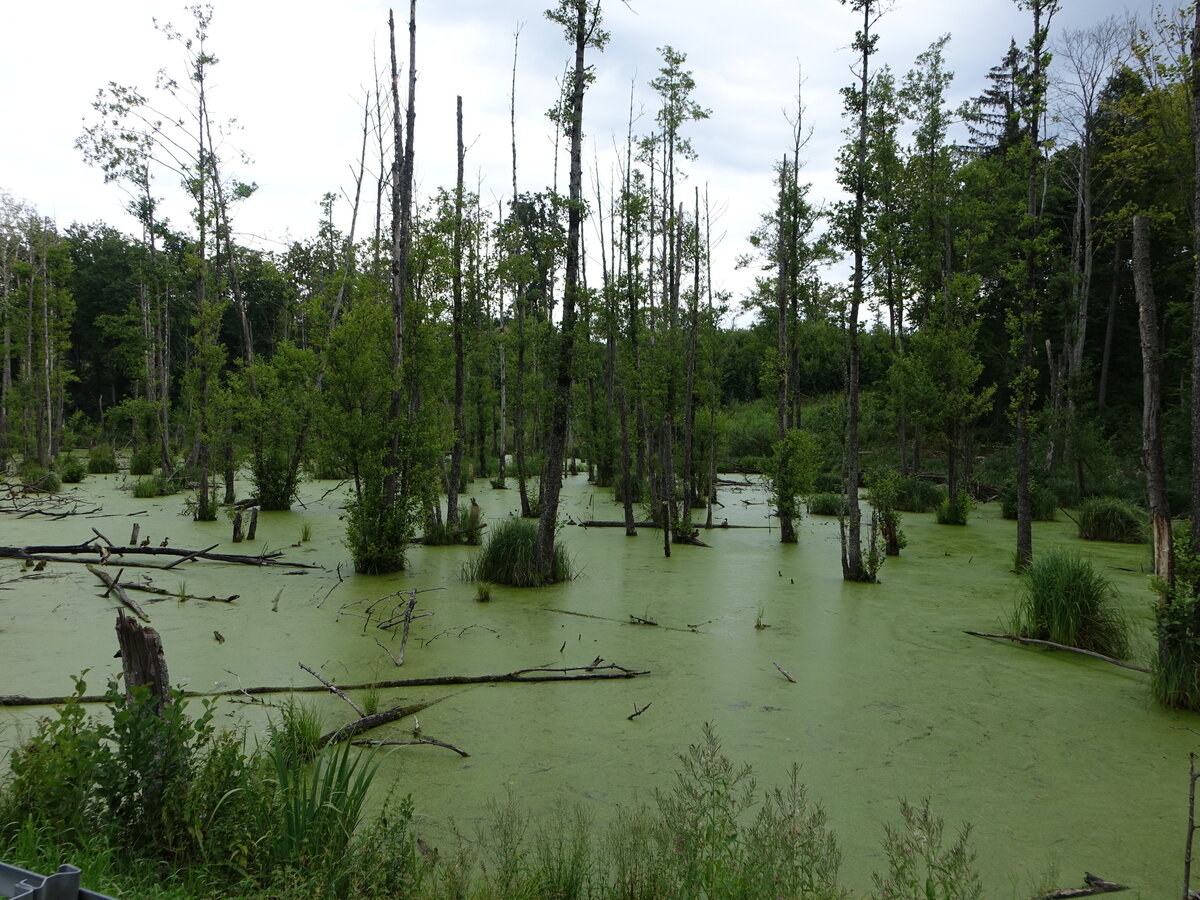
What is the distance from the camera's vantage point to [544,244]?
8977 millimetres

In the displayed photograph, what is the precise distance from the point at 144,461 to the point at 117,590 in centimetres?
1646

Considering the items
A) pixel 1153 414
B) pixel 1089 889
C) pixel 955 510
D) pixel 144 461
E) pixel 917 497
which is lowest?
pixel 1089 889

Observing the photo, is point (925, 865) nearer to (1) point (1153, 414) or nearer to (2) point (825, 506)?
(1) point (1153, 414)

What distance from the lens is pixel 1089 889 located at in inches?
109

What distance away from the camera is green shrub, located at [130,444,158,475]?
20953 mm

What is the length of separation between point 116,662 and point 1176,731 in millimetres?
6629

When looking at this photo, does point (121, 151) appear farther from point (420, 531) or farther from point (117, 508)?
point (420, 531)

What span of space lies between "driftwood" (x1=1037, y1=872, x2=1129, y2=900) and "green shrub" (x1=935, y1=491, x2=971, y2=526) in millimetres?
12378

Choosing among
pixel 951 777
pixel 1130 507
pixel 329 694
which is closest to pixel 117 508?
pixel 329 694

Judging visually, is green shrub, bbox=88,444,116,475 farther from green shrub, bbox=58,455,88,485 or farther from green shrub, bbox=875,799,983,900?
green shrub, bbox=875,799,983,900

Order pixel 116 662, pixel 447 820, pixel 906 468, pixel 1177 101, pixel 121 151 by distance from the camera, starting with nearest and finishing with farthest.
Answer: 1. pixel 447 820
2. pixel 116 662
3. pixel 1177 101
4. pixel 121 151
5. pixel 906 468

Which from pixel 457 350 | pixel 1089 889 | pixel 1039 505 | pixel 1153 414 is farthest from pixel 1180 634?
pixel 1039 505

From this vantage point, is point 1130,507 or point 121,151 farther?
point 121,151

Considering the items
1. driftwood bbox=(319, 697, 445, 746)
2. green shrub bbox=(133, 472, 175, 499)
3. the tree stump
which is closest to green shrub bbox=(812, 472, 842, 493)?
green shrub bbox=(133, 472, 175, 499)
